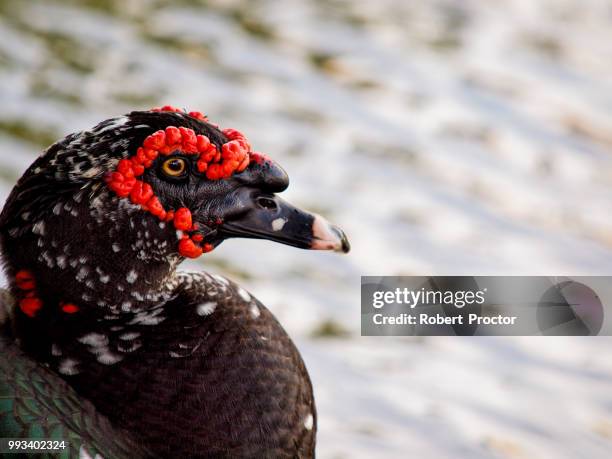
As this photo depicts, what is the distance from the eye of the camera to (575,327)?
6324mm

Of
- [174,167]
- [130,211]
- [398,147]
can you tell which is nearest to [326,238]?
[174,167]

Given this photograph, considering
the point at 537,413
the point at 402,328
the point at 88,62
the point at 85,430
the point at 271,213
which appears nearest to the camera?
the point at 85,430

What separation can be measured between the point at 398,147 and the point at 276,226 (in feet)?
14.8

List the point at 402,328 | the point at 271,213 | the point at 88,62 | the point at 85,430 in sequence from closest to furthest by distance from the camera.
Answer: the point at 85,430 → the point at 271,213 → the point at 402,328 → the point at 88,62

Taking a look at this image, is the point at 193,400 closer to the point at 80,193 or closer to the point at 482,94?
the point at 80,193

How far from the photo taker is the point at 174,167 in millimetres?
3729

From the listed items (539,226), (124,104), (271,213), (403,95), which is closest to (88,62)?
(124,104)

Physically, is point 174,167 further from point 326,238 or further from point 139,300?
point 326,238

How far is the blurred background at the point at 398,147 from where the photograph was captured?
5867 millimetres

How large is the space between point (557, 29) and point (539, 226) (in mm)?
3205

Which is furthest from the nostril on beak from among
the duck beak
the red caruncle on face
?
the red caruncle on face

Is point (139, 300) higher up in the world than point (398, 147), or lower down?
lower down

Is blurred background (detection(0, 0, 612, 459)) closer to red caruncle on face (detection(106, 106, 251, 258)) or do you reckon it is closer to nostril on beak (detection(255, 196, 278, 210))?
nostril on beak (detection(255, 196, 278, 210))

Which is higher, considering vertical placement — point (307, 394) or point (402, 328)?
point (402, 328)
